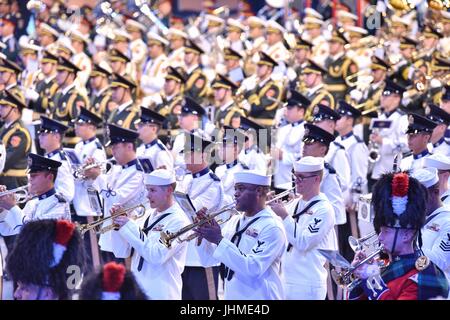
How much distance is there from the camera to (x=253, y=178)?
9609 millimetres

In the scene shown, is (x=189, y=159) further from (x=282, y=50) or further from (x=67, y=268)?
(x=282, y=50)

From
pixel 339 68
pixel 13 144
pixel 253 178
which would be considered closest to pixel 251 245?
pixel 253 178

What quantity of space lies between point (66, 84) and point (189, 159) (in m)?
6.96

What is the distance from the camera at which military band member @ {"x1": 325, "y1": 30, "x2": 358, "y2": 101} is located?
20.1 m

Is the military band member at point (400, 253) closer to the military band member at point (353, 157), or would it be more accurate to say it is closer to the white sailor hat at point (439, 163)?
the white sailor hat at point (439, 163)

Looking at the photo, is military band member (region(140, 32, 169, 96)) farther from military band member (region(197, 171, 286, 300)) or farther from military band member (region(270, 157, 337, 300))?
military band member (region(197, 171, 286, 300))

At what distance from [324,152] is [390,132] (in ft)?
10.7

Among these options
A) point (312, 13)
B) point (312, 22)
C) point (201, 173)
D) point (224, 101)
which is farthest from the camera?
point (312, 13)

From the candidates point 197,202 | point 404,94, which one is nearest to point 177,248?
point 197,202

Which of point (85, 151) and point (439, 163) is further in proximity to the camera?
point (85, 151)

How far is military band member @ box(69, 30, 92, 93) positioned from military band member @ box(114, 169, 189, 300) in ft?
33.2

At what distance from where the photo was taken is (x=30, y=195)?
1185 cm

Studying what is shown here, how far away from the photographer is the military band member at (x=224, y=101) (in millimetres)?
17203

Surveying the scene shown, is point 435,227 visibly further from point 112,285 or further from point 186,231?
point 112,285
